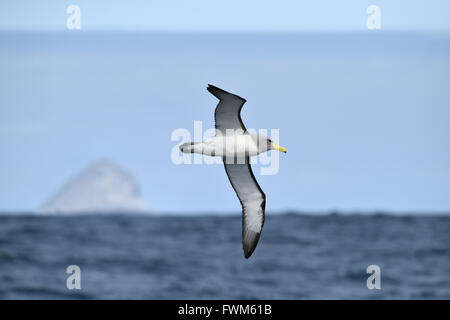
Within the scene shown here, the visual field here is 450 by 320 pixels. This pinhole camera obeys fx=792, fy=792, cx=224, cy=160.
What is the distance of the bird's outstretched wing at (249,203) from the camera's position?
17.3 m

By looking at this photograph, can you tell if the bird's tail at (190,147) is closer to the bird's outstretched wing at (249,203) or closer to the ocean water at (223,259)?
the bird's outstretched wing at (249,203)

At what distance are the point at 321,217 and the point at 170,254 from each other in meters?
26.2

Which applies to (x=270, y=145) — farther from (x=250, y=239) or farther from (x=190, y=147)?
(x=250, y=239)

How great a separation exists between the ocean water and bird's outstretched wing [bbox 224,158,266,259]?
17.2 meters

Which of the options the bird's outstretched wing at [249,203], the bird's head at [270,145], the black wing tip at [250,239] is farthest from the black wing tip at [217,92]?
the black wing tip at [250,239]

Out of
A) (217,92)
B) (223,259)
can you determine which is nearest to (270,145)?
(217,92)

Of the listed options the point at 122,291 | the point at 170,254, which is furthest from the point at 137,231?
the point at 122,291

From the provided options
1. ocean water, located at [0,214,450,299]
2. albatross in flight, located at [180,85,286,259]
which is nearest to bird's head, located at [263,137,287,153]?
albatross in flight, located at [180,85,286,259]

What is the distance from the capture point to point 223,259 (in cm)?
4659

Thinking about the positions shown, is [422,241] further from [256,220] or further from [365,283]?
[256,220]

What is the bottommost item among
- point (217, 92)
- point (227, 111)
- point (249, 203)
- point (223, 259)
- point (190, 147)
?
point (223, 259)

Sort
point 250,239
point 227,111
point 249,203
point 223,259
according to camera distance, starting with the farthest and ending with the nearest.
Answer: point 223,259
point 249,203
point 250,239
point 227,111

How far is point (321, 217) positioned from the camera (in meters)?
71.3

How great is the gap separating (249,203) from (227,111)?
2.78 m
